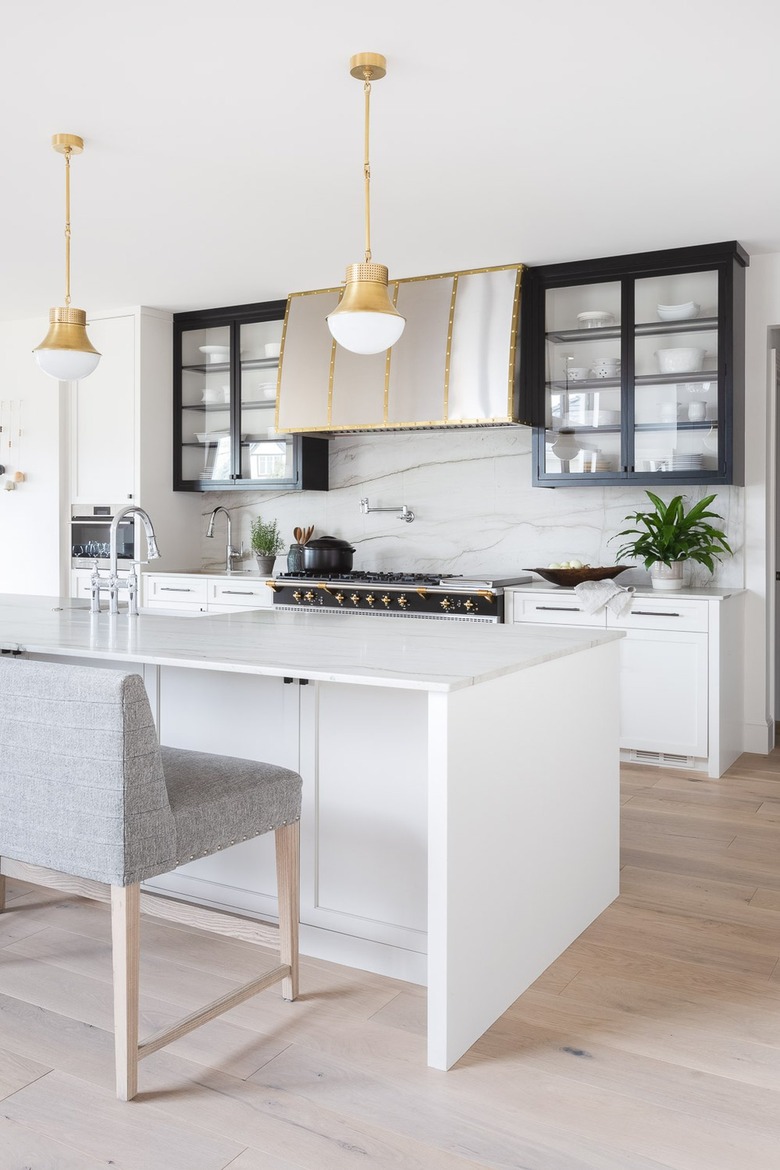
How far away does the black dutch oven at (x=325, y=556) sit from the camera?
17.6 feet

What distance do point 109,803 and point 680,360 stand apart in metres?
3.60

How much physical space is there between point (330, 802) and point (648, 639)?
2.36m

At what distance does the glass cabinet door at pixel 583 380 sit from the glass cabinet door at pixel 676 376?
11 cm

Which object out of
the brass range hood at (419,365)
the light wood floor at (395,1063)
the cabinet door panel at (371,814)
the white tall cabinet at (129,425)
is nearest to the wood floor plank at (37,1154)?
the light wood floor at (395,1063)

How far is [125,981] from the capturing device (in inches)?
71.6

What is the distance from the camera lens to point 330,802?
97.3 inches

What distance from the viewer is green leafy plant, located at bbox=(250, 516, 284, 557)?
19.0ft

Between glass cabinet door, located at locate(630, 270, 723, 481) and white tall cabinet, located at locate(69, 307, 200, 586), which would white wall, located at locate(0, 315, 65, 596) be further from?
glass cabinet door, located at locate(630, 270, 723, 481)

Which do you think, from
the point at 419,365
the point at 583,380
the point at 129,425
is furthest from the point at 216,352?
the point at 583,380

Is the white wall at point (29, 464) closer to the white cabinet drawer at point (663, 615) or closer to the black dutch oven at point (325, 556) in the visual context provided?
the black dutch oven at point (325, 556)

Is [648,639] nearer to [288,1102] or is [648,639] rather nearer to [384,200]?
[384,200]

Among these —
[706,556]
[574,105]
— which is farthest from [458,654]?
[706,556]

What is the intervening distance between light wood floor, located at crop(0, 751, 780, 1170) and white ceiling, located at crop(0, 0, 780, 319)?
2.42 metres

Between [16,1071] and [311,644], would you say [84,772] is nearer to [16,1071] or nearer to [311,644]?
[16,1071]
